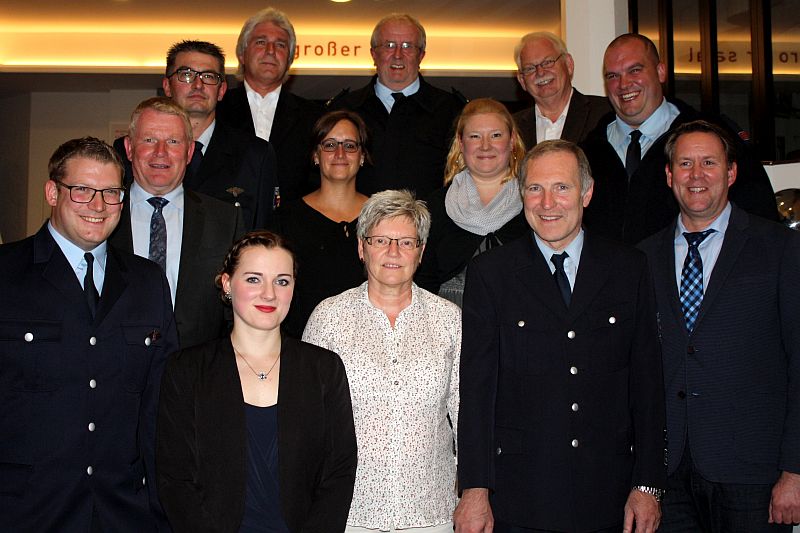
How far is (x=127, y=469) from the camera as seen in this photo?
2.65 metres

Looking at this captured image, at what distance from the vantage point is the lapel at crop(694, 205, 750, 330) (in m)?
2.98

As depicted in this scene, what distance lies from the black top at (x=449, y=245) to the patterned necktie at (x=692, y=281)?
2.41ft

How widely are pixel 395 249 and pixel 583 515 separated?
3.62 ft

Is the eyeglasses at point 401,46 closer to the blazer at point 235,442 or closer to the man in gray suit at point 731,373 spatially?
the man in gray suit at point 731,373

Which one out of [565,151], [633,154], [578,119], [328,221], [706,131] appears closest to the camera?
[565,151]

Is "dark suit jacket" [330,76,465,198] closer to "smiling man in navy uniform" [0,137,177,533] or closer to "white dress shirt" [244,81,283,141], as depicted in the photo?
"white dress shirt" [244,81,283,141]

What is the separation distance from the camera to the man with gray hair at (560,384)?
2.66 metres

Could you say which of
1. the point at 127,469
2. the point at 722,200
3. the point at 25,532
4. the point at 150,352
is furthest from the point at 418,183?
the point at 25,532

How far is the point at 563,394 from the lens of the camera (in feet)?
8.78

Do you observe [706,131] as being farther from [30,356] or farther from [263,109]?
[30,356]

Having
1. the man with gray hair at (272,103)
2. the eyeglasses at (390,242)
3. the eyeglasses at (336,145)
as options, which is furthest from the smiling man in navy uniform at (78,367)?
the man with gray hair at (272,103)

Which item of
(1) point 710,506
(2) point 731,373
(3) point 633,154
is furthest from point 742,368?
(3) point 633,154

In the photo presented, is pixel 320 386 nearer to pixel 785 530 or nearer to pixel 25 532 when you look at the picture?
pixel 25 532

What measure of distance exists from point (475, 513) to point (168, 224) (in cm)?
167
